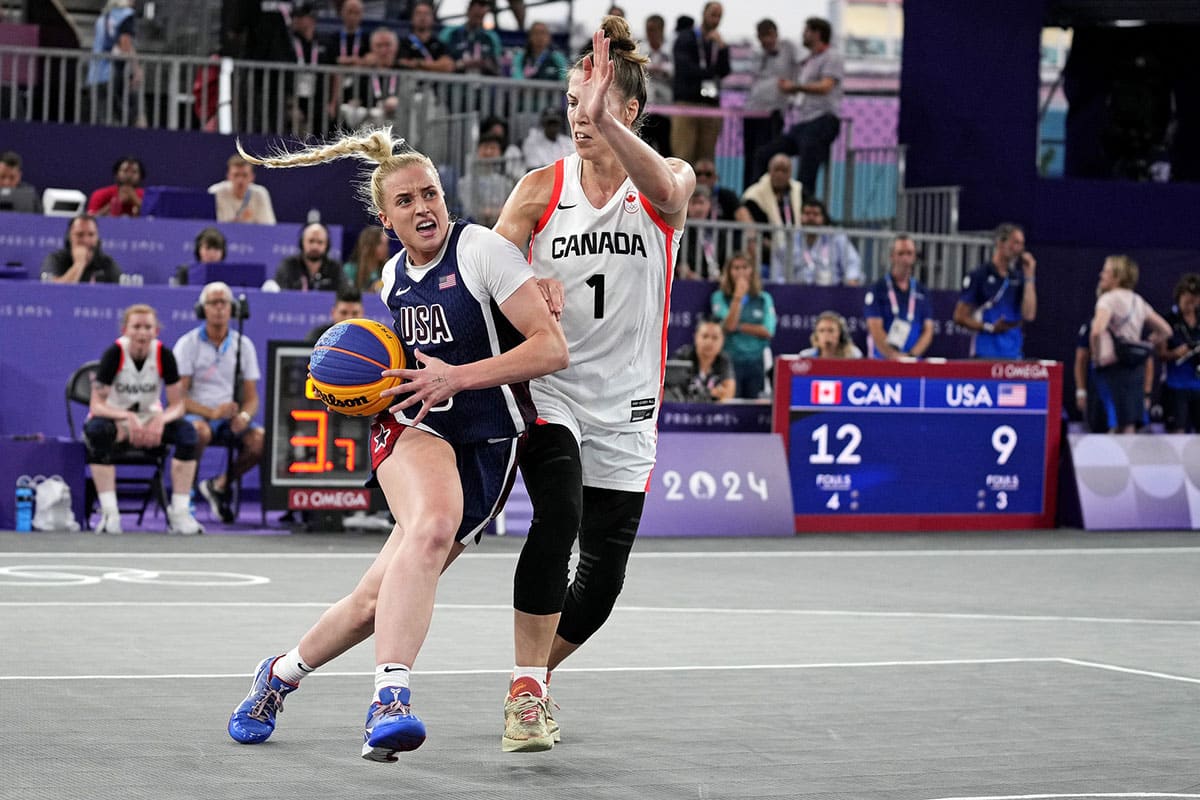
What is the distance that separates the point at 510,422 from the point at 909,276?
448 inches

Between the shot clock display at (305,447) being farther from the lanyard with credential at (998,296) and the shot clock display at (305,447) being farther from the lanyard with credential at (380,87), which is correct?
the lanyard with credential at (998,296)

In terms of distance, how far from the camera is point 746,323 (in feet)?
54.3

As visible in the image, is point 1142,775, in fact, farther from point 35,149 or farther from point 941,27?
point 941,27

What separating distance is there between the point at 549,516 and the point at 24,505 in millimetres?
8100

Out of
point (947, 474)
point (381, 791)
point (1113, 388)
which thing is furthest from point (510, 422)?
point (1113, 388)

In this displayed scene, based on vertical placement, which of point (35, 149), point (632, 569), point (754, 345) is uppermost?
point (35, 149)

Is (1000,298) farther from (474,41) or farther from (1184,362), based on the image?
(474,41)

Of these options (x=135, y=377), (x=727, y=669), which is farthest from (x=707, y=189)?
(x=727, y=669)

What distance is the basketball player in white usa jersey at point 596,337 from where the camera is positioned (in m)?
5.94

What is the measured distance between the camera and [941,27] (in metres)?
22.0

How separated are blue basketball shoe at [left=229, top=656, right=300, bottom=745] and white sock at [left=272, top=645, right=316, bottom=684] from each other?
21mm

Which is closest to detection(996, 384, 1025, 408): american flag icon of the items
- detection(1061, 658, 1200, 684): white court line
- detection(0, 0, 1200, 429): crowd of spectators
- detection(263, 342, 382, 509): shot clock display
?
detection(0, 0, 1200, 429): crowd of spectators

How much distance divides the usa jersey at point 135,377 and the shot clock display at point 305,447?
0.81 m

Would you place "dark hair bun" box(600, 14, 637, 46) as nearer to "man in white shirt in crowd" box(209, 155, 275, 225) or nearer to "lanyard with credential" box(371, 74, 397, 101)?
"man in white shirt in crowd" box(209, 155, 275, 225)
